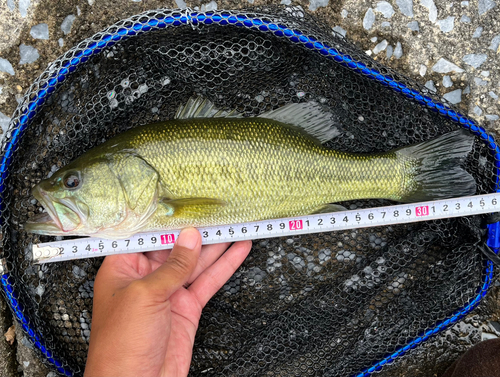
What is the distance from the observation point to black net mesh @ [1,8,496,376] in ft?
7.45

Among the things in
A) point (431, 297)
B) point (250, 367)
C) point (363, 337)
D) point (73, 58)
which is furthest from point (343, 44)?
point (250, 367)

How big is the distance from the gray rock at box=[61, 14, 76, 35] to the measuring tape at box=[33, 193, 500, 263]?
1.51 metres

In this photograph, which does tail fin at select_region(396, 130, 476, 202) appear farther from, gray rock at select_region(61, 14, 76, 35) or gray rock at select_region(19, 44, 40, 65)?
gray rock at select_region(19, 44, 40, 65)

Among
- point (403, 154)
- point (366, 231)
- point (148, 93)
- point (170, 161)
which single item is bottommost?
point (366, 231)

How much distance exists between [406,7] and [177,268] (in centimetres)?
252

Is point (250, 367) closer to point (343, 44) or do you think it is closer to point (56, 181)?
point (56, 181)

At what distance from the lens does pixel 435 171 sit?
2359 mm

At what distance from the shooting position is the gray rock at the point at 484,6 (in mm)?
2684

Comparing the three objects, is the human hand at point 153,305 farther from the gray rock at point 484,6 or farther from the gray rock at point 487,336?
the gray rock at point 484,6

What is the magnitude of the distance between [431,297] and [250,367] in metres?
1.36

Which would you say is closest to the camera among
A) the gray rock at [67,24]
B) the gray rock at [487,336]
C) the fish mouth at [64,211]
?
the fish mouth at [64,211]

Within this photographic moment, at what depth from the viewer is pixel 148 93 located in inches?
93.9

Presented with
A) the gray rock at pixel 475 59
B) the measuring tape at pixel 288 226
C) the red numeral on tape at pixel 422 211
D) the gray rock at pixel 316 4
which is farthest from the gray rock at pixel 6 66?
the gray rock at pixel 475 59

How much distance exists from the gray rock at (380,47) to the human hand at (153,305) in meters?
1.78
